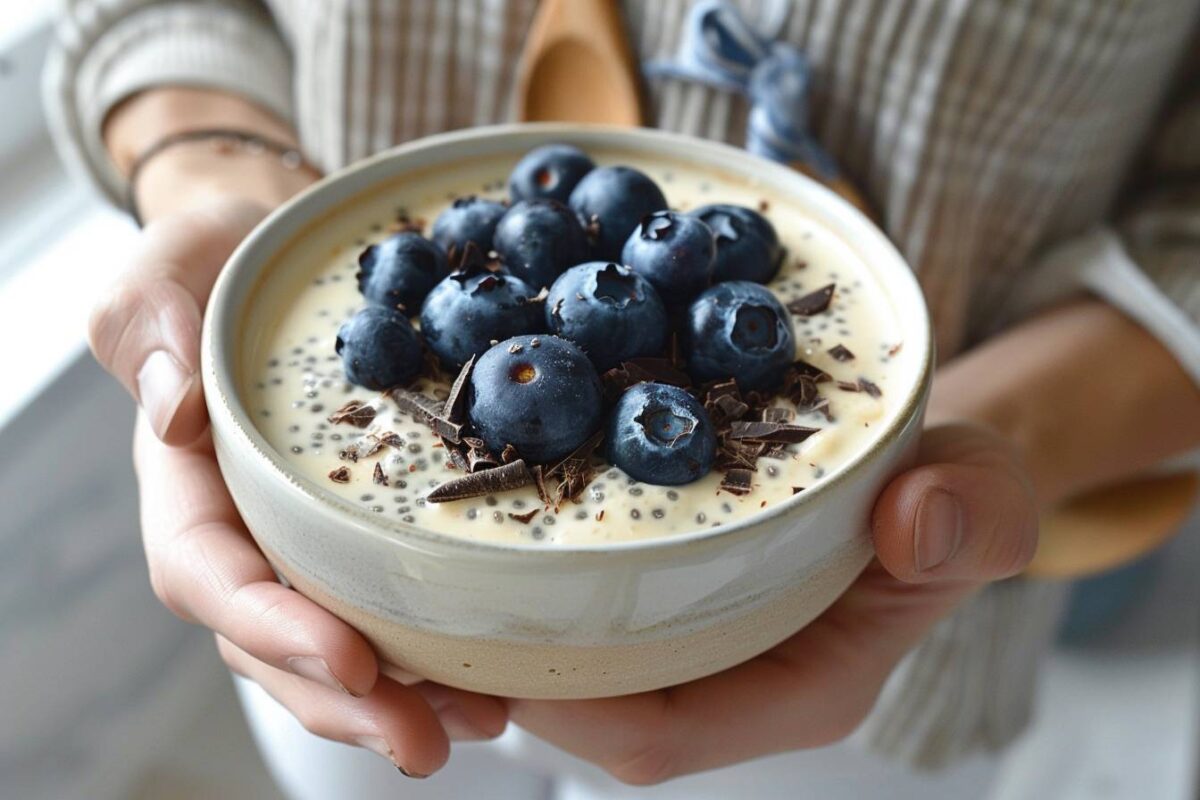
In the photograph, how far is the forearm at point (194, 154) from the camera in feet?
3.44

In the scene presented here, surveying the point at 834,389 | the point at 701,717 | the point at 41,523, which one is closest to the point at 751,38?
the point at 834,389

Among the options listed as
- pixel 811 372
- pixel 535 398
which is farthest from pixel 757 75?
pixel 535 398

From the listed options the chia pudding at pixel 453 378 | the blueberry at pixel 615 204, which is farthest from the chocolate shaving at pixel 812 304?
the blueberry at pixel 615 204

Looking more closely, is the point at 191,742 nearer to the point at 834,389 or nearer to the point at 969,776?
the point at 969,776

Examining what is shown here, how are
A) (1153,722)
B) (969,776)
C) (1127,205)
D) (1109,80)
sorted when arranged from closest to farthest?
(1109,80)
(1127,205)
(969,776)
(1153,722)

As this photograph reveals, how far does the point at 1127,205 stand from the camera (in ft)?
3.96

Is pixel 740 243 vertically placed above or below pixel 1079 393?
above

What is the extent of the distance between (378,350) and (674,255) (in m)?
0.18

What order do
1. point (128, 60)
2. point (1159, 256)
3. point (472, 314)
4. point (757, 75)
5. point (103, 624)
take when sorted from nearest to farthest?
1. point (472, 314)
2. point (757, 75)
3. point (1159, 256)
4. point (128, 60)
5. point (103, 624)

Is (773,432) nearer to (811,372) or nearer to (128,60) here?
(811,372)

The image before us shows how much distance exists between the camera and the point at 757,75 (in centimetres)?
97

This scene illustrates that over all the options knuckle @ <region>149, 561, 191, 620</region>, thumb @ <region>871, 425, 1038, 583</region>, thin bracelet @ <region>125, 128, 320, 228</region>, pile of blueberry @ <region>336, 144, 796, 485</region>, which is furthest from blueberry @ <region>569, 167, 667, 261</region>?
thin bracelet @ <region>125, 128, 320, 228</region>

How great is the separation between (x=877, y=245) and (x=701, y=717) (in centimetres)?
33

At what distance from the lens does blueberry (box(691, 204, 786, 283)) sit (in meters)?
0.70
